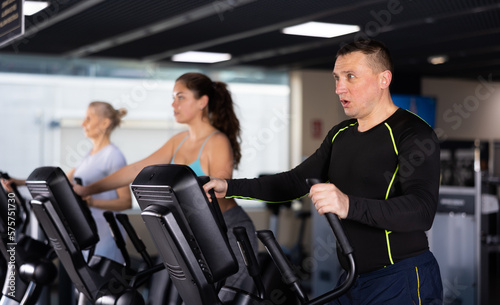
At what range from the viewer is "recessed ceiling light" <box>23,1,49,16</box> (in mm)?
4543

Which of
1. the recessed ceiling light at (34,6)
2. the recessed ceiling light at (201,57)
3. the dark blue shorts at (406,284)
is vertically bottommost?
the dark blue shorts at (406,284)

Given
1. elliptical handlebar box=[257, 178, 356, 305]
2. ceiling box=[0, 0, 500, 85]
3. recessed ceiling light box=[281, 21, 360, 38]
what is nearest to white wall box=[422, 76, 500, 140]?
ceiling box=[0, 0, 500, 85]

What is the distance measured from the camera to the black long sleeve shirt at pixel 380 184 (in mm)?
1667

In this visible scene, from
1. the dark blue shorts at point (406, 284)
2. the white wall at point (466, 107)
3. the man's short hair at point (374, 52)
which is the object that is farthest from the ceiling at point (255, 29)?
the dark blue shorts at point (406, 284)

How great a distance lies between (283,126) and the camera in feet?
27.9

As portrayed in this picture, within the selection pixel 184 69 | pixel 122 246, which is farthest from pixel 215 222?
pixel 184 69

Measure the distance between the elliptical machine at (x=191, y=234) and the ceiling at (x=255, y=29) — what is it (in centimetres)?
302

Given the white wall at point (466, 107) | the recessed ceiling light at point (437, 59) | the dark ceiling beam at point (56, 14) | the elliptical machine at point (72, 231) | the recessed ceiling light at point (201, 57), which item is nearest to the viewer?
the elliptical machine at point (72, 231)

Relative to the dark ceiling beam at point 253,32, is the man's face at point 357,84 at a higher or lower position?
lower

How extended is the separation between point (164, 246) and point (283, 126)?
681cm

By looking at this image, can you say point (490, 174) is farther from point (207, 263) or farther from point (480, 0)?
point (207, 263)

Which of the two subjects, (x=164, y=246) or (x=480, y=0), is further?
(x=480, y=0)

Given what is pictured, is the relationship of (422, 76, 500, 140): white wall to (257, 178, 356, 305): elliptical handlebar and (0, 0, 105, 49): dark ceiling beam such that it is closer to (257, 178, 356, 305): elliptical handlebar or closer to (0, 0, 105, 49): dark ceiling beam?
(0, 0, 105, 49): dark ceiling beam

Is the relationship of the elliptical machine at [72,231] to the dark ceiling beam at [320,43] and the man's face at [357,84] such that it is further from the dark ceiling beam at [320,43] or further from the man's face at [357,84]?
the dark ceiling beam at [320,43]
